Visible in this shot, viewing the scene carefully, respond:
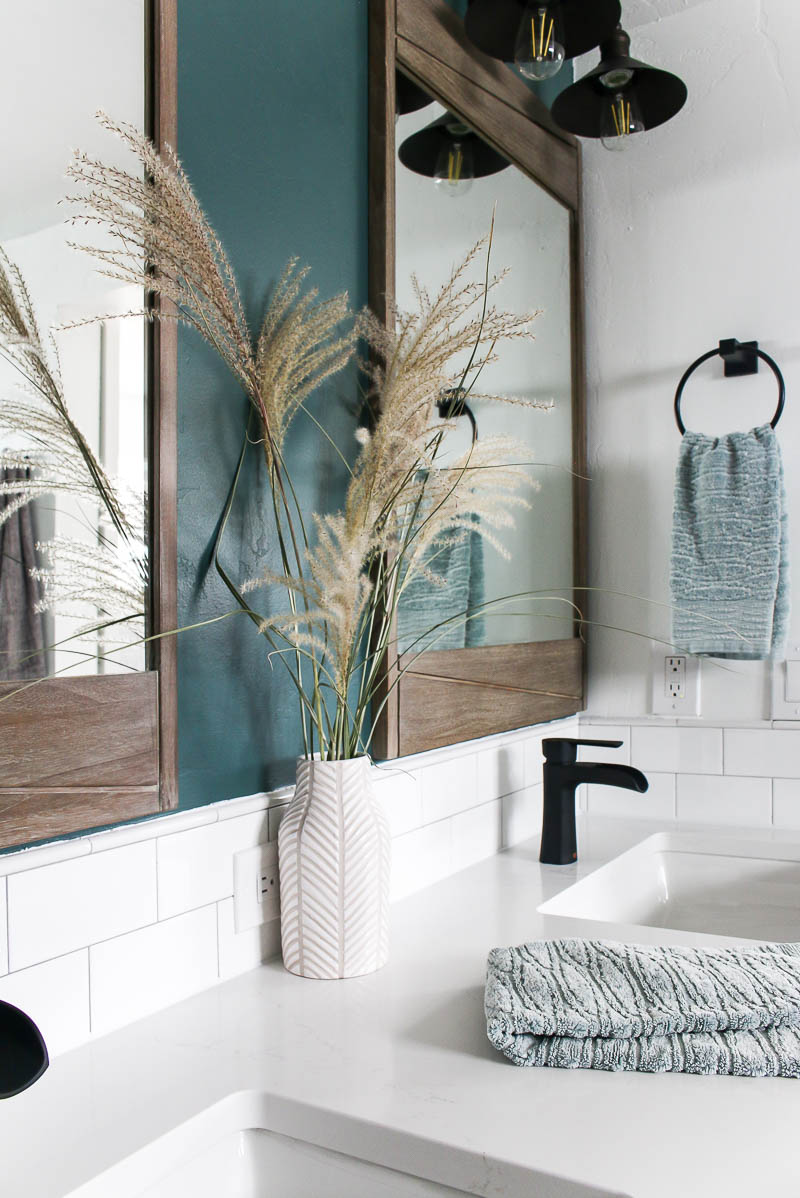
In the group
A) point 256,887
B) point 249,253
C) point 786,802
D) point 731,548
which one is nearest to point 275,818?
point 256,887

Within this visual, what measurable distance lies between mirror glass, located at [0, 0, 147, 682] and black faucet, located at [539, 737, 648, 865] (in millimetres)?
854

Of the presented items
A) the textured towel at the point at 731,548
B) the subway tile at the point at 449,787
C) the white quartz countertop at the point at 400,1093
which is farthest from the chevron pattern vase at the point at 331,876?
the textured towel at the point at 731,548

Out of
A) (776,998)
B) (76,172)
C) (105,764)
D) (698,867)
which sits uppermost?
(76,172)

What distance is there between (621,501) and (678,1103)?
4.55 feet

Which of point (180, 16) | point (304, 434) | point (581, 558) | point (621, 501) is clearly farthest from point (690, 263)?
point (180, 16)

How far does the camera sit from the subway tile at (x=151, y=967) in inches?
36.4

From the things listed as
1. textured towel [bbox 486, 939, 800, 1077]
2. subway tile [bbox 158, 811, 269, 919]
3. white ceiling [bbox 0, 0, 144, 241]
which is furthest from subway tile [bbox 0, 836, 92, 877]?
white ceiling [bbox 0, 0, 144, 241]

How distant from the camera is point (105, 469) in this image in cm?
93

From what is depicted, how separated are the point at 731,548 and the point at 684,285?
1.90 feet

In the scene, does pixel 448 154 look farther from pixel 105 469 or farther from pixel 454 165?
pixel 105 469

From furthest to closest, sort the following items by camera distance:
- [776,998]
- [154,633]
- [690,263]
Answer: [690,263] < [154,633] < [776,998]

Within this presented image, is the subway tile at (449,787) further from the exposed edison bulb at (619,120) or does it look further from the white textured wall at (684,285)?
the exposed edison bulb at (619,120)

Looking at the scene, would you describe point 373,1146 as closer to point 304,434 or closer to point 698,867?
point 304,434

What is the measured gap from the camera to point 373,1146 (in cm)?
76
